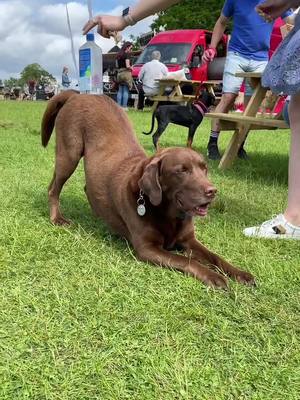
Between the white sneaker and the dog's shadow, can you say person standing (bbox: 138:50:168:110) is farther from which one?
the white sneaker

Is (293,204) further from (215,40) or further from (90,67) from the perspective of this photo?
(215,40)

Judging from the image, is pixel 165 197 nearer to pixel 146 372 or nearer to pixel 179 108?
pixel 146 372

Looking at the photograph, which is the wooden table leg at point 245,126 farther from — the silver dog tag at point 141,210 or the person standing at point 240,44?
the silver dog tag at point 141,210

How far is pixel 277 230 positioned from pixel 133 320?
4.83 ft

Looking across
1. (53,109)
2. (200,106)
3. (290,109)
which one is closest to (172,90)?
(200,106)

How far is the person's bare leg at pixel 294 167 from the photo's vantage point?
318 cm

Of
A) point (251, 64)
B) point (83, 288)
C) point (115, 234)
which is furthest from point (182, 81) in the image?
point (83, 288)

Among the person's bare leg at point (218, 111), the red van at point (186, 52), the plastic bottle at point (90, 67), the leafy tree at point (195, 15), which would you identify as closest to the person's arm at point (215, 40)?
the person's bare leg at point (218, 111)

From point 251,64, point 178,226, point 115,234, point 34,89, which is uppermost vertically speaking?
point 251,64

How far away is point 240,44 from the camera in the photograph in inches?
243

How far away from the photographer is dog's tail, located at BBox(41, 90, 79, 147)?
3.84 metres

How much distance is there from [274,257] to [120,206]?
3.05 feet

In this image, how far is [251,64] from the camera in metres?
6.25

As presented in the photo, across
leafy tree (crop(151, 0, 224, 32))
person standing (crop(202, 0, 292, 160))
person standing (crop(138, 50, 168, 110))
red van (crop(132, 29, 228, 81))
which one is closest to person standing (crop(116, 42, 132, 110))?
person standing (crop(138, 50, 168, 110))
